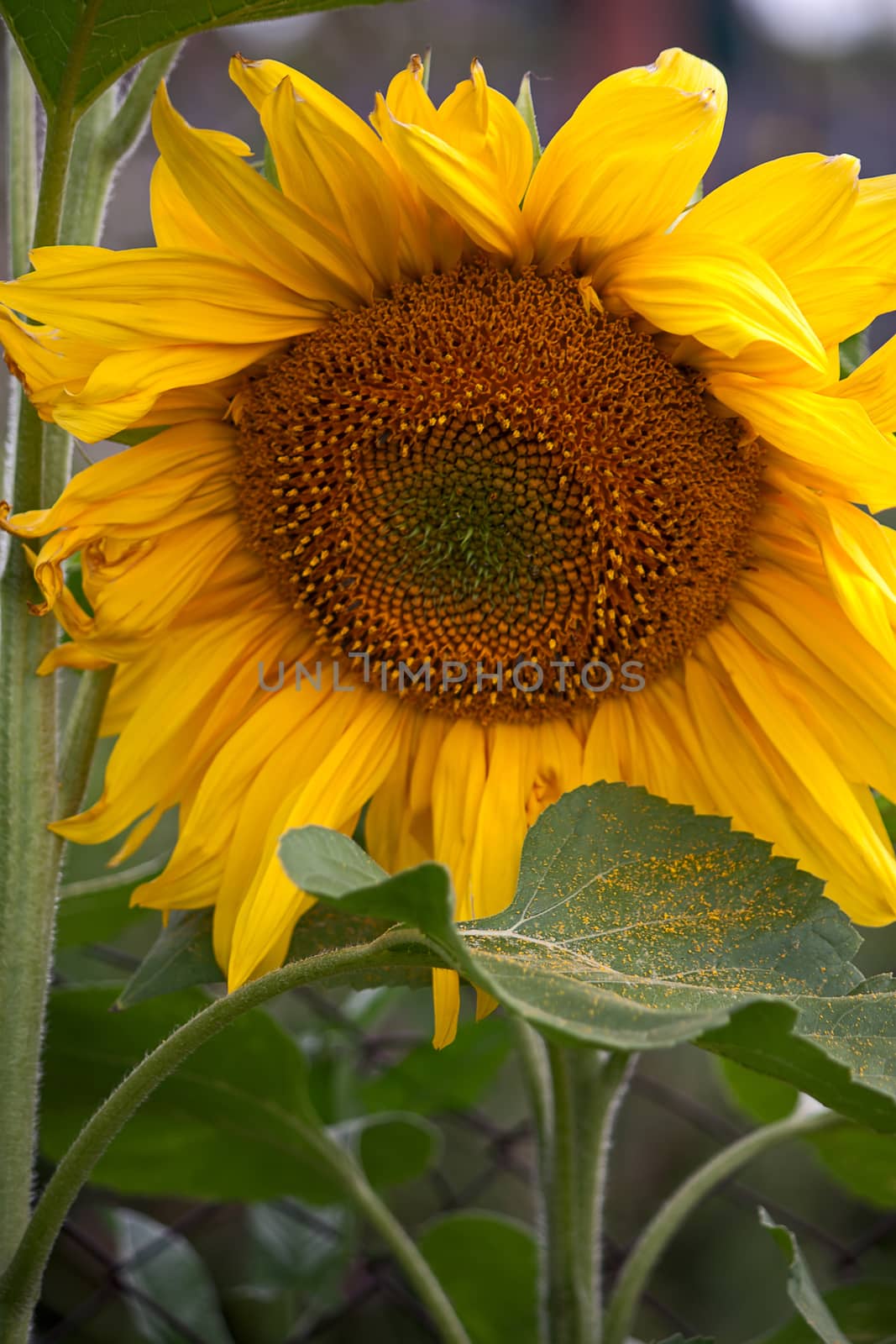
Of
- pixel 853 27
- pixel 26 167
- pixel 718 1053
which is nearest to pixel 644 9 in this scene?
pixel 853 27

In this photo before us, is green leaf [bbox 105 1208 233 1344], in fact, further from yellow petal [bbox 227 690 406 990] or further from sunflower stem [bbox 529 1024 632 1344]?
yellow petal [bbox 227 690 406 990]

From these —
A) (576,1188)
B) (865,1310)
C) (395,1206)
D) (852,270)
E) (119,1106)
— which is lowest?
(395,1206)

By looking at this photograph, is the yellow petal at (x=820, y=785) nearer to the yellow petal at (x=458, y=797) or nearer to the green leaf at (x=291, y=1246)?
the yellow petal at (x=458, y=797)

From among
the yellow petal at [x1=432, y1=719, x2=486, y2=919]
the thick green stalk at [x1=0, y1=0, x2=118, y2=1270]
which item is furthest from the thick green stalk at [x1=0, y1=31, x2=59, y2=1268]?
the yellow petal at [x1=432, y1=719, x2=486, y2=919]

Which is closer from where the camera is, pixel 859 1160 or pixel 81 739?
pixel 81 739

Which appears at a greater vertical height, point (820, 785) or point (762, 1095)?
point (820, 785)

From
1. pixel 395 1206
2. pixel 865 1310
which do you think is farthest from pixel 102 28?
→ pixel 395 1206

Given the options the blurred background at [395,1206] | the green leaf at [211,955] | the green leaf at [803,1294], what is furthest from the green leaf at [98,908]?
the green leaf at [803,1294]

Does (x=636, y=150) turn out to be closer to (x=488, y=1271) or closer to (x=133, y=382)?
(x=133, y=382)
